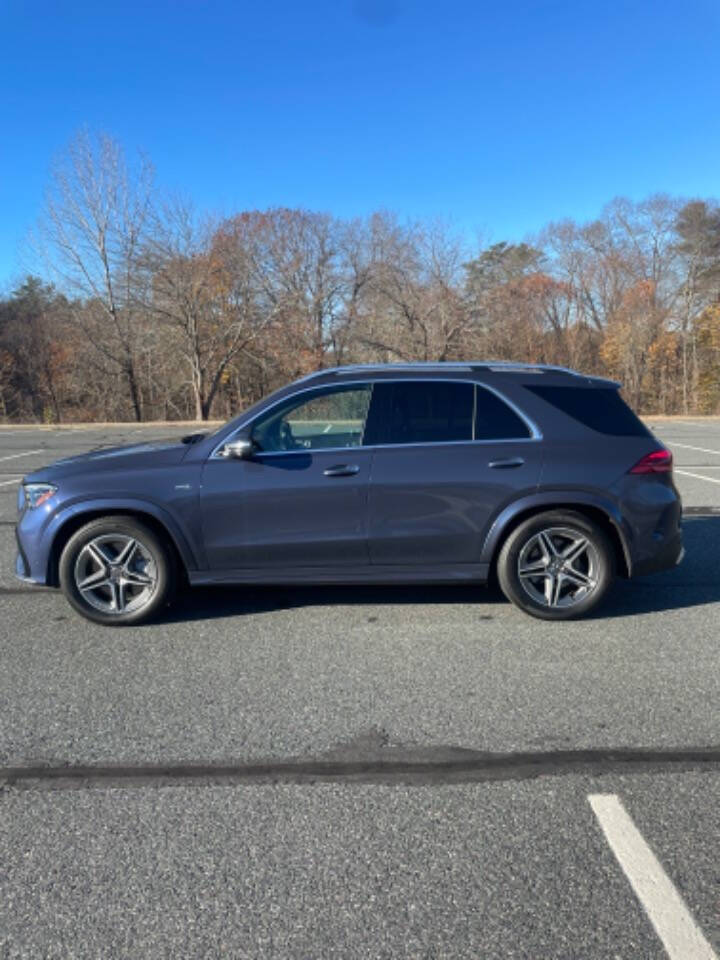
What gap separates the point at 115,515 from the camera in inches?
167

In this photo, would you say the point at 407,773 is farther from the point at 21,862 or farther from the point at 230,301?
the point at 230,301

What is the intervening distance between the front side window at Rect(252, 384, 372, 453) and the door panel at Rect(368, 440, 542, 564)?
1.10 ft

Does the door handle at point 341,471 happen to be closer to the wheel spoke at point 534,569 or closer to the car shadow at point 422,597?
the car shadow at point 422,597

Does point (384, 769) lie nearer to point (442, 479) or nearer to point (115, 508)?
point (442, 479)

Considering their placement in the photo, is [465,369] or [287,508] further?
[465,369]

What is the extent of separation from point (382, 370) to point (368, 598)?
171cm

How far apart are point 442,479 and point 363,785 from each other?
2101 millimetres

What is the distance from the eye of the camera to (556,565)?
4.25 meters

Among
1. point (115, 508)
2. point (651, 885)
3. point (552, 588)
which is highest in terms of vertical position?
point (115, 508)

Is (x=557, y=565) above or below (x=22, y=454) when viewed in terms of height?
Answer: below

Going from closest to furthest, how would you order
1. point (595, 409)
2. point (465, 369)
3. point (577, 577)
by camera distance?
point (577, 577), point (595, 409), point (465, 369)

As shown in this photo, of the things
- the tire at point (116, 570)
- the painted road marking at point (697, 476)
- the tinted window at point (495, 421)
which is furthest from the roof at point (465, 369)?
the painted road marking at point (697, 476)

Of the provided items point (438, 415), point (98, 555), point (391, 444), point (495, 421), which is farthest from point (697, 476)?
point (98, 555)

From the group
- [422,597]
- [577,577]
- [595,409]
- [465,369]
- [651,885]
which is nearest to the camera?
[651,885]
